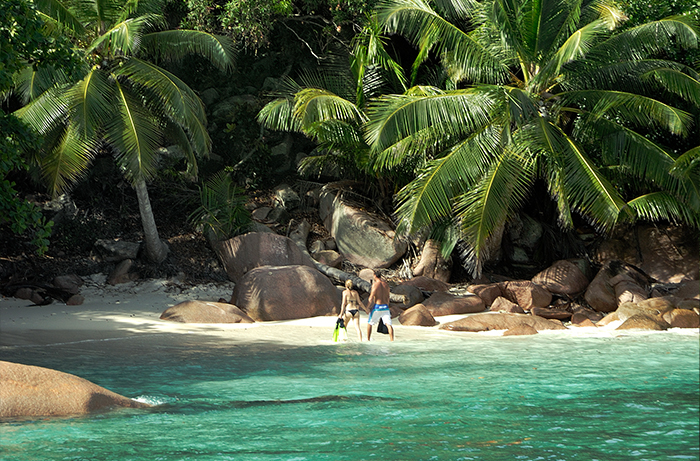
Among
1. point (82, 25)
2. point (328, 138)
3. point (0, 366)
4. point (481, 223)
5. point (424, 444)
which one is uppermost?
point (82, 25)

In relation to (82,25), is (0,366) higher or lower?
lower

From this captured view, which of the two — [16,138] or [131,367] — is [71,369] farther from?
[16,138]

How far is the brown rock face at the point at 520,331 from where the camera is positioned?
12188 millimetres

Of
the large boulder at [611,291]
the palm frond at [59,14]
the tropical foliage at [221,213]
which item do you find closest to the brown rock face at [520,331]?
the large boulder at [611,291]

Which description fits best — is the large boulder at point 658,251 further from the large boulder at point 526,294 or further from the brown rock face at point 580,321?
the brown rock face at point 580,321

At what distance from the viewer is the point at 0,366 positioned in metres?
6.72

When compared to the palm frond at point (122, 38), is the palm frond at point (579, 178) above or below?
below

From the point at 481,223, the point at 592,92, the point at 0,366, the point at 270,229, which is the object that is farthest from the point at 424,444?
the point at 270,229

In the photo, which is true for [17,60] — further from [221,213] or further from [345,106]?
[345,106]

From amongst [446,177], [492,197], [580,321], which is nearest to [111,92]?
[446,177]

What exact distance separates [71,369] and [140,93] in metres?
7.16

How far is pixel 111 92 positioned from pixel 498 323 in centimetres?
903

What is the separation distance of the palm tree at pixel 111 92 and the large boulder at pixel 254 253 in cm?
270

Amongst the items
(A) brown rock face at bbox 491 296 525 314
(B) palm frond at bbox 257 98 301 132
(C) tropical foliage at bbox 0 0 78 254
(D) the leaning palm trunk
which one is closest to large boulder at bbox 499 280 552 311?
(A) brown rock face at bbox 491 296 525 314
